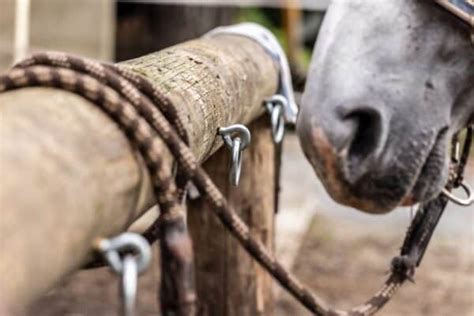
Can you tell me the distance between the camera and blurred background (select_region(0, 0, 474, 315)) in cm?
364

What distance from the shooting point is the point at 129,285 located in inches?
28.0

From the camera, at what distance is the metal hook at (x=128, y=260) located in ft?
2.33

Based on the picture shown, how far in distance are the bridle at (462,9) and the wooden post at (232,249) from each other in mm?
645

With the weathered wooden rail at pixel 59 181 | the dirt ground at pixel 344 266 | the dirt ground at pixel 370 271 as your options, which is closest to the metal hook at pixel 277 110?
the weathered wooden rail at pixel 59 181

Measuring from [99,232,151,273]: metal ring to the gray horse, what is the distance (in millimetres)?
428

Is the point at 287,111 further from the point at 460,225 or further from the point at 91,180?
the point at 460,225

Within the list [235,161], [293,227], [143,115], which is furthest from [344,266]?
[143,115]

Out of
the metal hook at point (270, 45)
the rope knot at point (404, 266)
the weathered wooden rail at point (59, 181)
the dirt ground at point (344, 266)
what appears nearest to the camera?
the weathered wooden rail at point (59, 181)

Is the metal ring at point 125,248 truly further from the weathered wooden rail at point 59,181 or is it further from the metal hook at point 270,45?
the metal hook at point 270,45

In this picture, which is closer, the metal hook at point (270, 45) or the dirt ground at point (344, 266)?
the metal hook at point (270, 45)

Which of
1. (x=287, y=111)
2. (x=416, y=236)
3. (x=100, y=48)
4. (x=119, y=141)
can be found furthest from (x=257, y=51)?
(x=100, y=48)

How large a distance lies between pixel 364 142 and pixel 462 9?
235 millimetres

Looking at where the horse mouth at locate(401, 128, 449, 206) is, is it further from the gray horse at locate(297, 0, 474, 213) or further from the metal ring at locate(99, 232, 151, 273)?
the metal ring at locate(99, 232, 151, 273)

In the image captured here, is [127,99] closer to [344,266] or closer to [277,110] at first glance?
[277,110]
